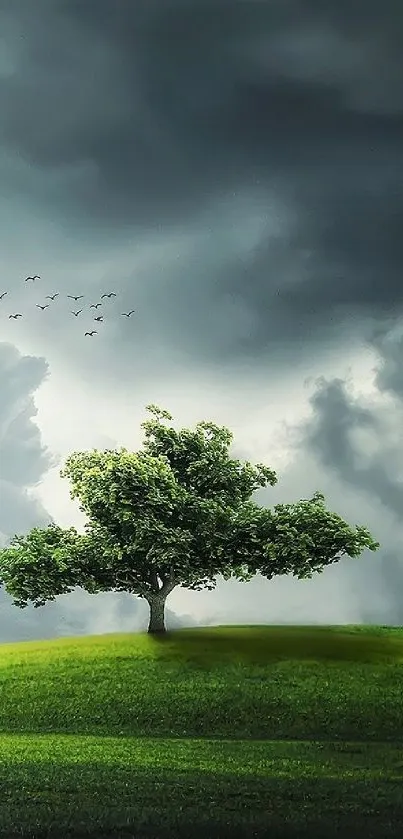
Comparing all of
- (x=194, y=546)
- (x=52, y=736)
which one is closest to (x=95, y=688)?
(x=52, y=736)

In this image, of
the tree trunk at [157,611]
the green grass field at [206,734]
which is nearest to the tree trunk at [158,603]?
the tree trunk at [157,611]

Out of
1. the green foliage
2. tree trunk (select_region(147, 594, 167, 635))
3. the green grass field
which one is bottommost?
the green grass field

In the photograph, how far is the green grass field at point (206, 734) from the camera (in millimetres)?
16547

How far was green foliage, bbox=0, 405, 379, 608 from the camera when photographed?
36938 millimetres

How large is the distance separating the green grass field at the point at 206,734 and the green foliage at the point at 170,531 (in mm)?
2557

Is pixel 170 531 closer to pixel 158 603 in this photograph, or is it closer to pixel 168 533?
pixel 168 533

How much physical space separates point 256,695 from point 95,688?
571 cm

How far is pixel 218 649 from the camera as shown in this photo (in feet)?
120

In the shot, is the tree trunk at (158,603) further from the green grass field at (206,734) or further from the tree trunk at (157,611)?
the green grass field at (206,734)

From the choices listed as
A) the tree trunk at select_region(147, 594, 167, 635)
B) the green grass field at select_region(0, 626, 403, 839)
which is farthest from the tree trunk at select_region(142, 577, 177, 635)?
the green grass field at select_region(0, 626, 403, 839)

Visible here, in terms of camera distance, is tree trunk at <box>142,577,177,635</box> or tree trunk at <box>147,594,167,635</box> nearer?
tree trunk at <box>142,577,177,635</box>

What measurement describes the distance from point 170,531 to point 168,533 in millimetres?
117

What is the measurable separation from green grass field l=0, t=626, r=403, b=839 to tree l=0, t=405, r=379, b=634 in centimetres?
244

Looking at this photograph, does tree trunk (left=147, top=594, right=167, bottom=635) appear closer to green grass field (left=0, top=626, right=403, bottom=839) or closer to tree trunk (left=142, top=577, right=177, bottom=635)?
tree trunk (left=142, top=577, right=177, bottom=635)
